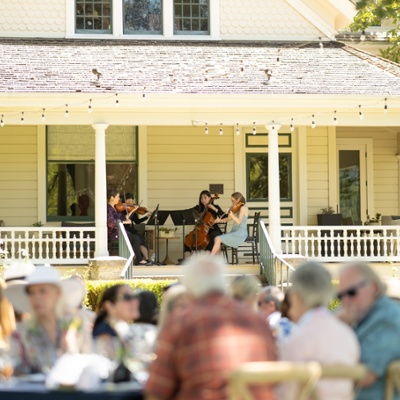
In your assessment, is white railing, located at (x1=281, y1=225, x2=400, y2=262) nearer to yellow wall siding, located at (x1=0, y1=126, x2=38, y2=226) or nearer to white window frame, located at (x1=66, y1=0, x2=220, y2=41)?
white window frame, located at (x1=66, y1=0, x2=220, y2=41)

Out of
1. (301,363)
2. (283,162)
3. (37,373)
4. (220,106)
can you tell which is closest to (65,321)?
(37,373)

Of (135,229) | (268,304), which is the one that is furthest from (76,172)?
(268,304)

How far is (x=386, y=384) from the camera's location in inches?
258

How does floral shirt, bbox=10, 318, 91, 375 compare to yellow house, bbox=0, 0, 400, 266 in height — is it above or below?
below

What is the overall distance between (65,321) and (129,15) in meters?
15.5

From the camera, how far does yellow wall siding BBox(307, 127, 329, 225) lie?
21812 mm

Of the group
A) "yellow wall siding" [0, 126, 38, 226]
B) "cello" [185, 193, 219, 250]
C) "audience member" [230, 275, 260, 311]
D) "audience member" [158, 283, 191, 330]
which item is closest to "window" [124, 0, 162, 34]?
"yellow wall siding" [0, 126, 38, 226]

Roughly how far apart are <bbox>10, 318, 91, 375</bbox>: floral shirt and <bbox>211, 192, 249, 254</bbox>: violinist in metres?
11.7

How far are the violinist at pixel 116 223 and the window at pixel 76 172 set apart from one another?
1.77 metres

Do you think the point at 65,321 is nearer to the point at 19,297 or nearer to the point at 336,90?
the point at 19,297

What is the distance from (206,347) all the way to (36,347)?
1.54m

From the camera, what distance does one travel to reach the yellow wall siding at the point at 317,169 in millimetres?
21812

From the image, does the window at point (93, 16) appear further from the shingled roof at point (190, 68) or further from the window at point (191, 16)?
the window at point (191, 16)

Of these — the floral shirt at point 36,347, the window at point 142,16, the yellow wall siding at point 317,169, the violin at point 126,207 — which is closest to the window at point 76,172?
the violin at point 126,207
